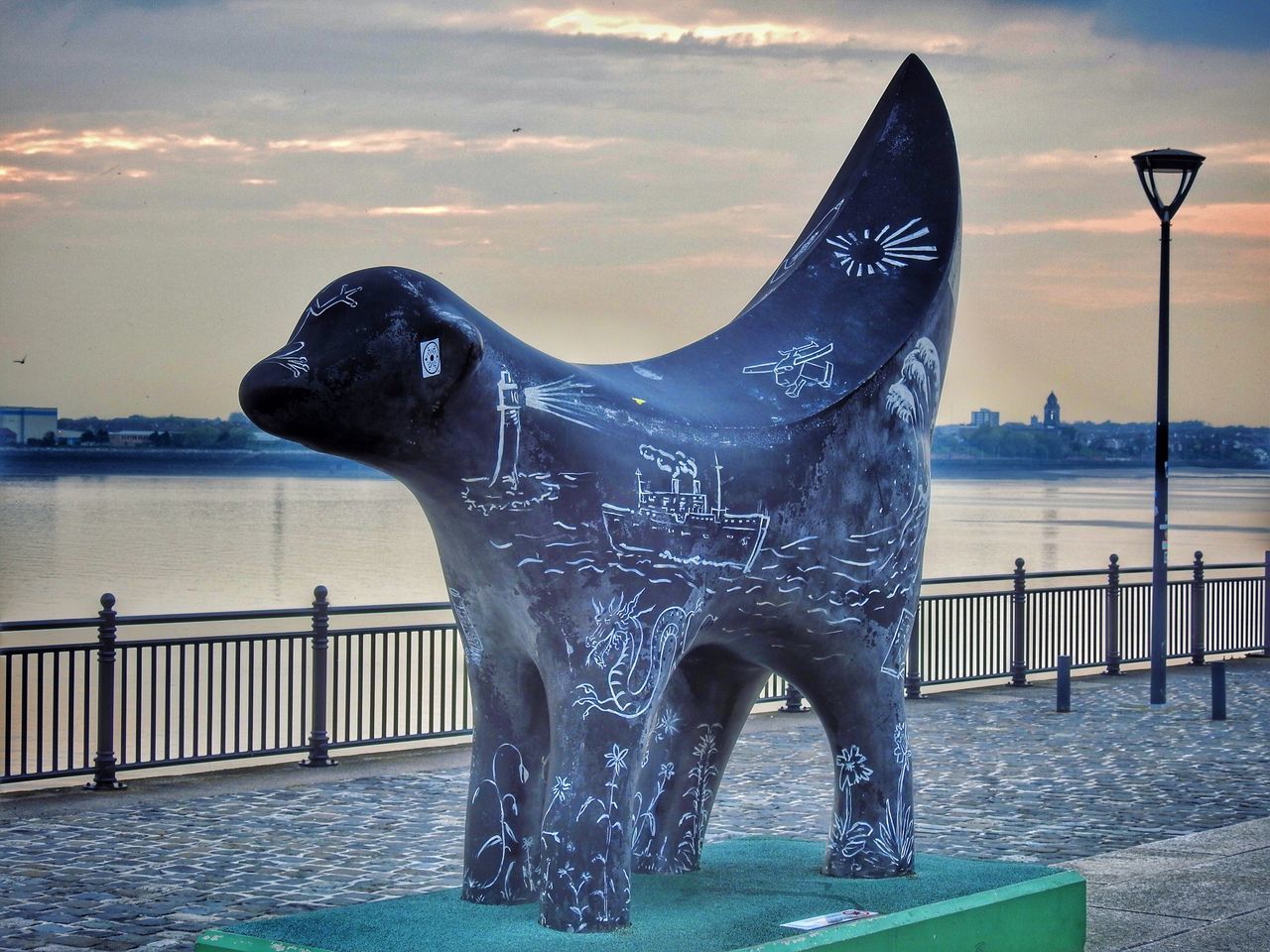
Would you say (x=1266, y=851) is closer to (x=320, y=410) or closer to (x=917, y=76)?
(x=917, y=76)

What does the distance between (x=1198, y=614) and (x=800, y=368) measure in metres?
16.2

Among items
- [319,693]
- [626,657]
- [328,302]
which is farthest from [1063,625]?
[328,302]

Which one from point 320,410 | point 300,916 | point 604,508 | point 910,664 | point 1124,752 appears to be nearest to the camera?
point 320,410

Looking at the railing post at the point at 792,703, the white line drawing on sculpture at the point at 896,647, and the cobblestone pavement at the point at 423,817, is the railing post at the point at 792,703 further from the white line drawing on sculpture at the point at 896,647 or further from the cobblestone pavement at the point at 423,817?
the white line drawing on sculpture at the point at 896,647

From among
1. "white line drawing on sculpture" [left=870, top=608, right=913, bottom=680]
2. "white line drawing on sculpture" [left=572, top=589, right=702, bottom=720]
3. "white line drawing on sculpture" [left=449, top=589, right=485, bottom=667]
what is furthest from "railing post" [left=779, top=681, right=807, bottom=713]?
"white line drawing on sculpture" [left=572, top=589, right=702, bottom=720]

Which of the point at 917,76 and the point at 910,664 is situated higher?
the point at 917,76

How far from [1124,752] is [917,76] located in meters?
8.12

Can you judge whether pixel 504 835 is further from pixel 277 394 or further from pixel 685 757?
pixel 277 394

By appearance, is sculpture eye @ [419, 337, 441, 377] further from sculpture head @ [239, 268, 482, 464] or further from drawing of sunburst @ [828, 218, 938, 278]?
drawing of sunburst @ [828, 218, 938, 278]

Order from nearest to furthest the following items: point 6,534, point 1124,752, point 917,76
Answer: point 917,76 → point 1124,752 → point 6,534

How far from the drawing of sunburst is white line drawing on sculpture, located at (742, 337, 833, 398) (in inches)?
21.1

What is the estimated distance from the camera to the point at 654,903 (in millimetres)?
7047

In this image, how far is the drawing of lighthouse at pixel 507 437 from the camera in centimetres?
624

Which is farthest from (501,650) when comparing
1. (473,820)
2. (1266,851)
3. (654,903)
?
(1266,851)
